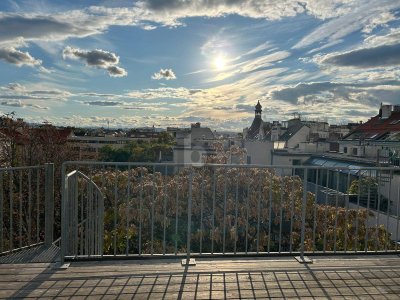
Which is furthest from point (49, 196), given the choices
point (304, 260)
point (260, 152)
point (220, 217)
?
point (260, 152)

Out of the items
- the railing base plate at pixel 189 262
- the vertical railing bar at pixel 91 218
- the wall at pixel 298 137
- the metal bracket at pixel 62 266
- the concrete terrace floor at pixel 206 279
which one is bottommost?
the concrete terrace floor at pixel 206 279

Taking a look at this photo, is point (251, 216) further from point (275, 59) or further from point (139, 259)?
point (275, 59)

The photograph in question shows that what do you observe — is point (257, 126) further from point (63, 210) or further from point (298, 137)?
point (63, 210)

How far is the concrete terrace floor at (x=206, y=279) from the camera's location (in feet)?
10.5

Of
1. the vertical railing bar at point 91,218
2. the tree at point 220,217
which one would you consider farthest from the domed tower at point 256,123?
the vertical railing bar at point 91,218

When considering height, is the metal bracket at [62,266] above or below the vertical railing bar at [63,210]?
below

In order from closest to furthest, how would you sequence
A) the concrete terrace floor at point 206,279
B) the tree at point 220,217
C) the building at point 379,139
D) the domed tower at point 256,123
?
1. the concrete terrace floor at point 206,279
2. the tree at point 220,217
3. the building at point 379,139
4. the domed tower at point 256,123

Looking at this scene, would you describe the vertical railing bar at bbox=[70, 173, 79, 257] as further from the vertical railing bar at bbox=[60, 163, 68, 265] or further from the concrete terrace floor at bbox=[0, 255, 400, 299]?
the concrete terrace floor at bbox=[0, 255, 400, 299]

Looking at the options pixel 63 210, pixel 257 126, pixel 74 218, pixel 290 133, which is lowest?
pixel 74 218

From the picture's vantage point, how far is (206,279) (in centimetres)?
354

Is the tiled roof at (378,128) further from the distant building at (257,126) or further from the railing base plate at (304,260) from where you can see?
the railing base plate at (304,260)

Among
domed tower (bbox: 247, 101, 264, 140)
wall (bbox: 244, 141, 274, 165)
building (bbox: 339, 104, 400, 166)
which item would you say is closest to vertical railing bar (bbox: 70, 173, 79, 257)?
building (bbox: 339, 104, 400, 166)

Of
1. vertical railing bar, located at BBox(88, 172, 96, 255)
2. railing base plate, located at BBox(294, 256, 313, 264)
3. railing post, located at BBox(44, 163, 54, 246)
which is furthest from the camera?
vertical railing bar, located at BBox(88, 172, 96, 255)

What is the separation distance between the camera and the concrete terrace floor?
321cm
